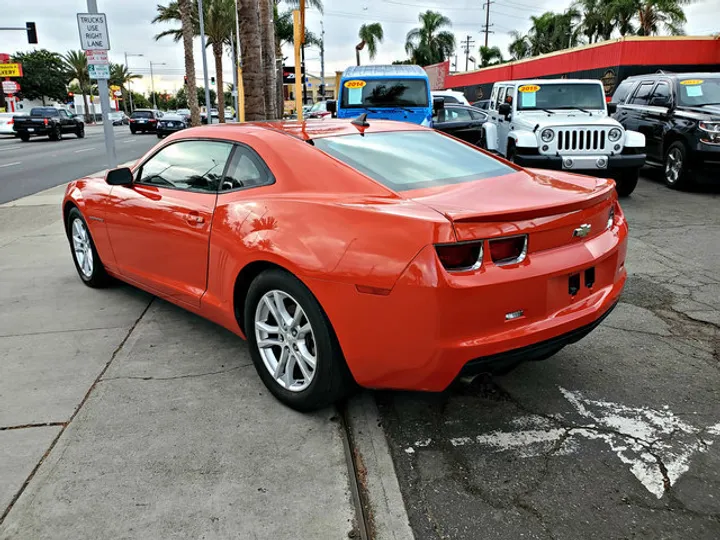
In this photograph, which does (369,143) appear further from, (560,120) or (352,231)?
(560,120)

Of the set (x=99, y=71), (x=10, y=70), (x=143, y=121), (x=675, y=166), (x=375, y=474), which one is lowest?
(x=375, y=474)

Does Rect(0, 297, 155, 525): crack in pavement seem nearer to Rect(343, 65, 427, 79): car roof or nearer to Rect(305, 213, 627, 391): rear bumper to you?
Rect(305, 213, 627, 391): rear bumper

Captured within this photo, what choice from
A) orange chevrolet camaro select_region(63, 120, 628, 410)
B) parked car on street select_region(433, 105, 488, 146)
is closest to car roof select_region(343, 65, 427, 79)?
parked car on street select_region(433, 105, 488, 146)

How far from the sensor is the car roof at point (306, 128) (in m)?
3.62

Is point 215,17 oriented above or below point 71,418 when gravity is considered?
above

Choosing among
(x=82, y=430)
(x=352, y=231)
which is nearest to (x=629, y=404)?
(x=352, y=231)

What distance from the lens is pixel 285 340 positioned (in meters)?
3.16

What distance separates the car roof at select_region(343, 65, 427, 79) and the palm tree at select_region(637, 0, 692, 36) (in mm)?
27305

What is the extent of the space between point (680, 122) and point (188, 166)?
9.20 metres

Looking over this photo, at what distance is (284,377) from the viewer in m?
3.24

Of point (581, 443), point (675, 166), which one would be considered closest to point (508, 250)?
point (581, 443)

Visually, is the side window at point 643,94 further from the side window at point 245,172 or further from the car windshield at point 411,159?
the side window at point 245,172

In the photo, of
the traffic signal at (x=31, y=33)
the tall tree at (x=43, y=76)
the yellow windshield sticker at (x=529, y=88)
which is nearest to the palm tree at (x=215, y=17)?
the traffic signal at (x=31, y=33)

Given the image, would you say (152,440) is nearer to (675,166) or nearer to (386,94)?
(675,166)
